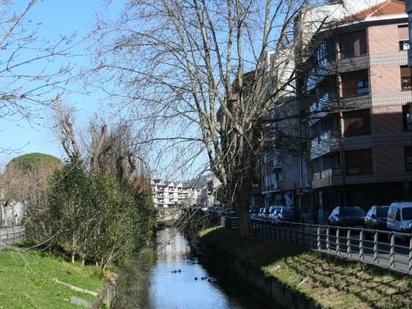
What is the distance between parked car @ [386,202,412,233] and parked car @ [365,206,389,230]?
2598 mm

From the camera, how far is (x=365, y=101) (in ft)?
196

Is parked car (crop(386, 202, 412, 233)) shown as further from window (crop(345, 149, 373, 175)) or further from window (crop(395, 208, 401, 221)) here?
window (crop(345, 149, 373, 175))

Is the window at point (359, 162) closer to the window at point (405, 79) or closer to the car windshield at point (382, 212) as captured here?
the window at point (405, 79)

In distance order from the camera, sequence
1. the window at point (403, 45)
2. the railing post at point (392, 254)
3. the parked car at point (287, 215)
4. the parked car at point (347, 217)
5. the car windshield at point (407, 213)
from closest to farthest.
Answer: the railing post at point (392, 254)
the car windshield at point (407, 213)
the parked car at point (347, 217)
the parked car at point (287, 215)
the window at point (403, 45)

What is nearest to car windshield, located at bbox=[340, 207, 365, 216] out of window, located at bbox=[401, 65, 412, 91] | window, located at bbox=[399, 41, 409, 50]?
window, located at bbox=[401, 65, 412, 91]

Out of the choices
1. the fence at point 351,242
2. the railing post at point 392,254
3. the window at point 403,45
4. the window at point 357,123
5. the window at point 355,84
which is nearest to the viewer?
the railing post at point 392,254

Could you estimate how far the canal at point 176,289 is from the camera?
2603 centimetres

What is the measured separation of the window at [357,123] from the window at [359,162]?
1.70 meters

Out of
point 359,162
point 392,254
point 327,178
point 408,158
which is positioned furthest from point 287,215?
point 392,254

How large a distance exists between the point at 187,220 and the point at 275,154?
22.8ft

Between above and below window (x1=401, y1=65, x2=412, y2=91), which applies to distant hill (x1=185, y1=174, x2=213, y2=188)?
below

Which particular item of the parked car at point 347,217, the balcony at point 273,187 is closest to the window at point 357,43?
the parked car at point 347,217

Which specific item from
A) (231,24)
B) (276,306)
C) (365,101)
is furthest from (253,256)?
(365,101)

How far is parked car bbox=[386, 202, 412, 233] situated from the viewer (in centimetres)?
3171
